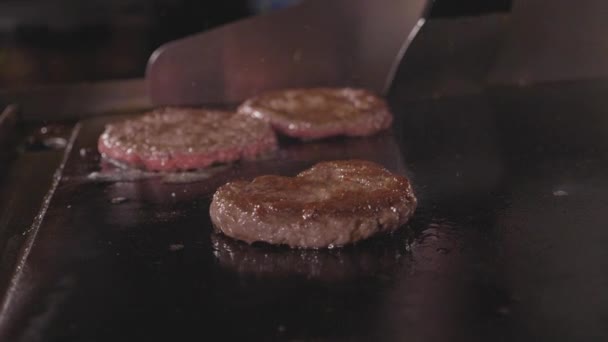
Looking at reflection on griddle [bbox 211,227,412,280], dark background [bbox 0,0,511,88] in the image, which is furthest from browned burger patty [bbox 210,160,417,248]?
dark background [bbox 0,0,511,88]

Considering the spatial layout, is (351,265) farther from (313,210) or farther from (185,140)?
(185,140)

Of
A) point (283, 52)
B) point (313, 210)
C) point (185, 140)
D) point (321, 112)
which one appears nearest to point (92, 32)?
point (283, 52)

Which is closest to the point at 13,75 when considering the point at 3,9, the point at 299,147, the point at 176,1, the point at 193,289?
the point at 3,9

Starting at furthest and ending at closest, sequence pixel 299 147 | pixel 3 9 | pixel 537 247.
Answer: pixel 3 9 < pixel 299 147 < pixel 537 247

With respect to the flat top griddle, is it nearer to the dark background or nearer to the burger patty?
the burger patty

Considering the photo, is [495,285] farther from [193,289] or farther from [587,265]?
[193,289]

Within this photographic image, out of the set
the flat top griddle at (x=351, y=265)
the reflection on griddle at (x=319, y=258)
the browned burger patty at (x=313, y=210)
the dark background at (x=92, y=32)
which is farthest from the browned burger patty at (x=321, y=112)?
the dark background at (x=92, y=32)

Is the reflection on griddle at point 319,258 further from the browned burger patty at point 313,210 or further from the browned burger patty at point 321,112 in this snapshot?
the browned burger patty at point 321,112
